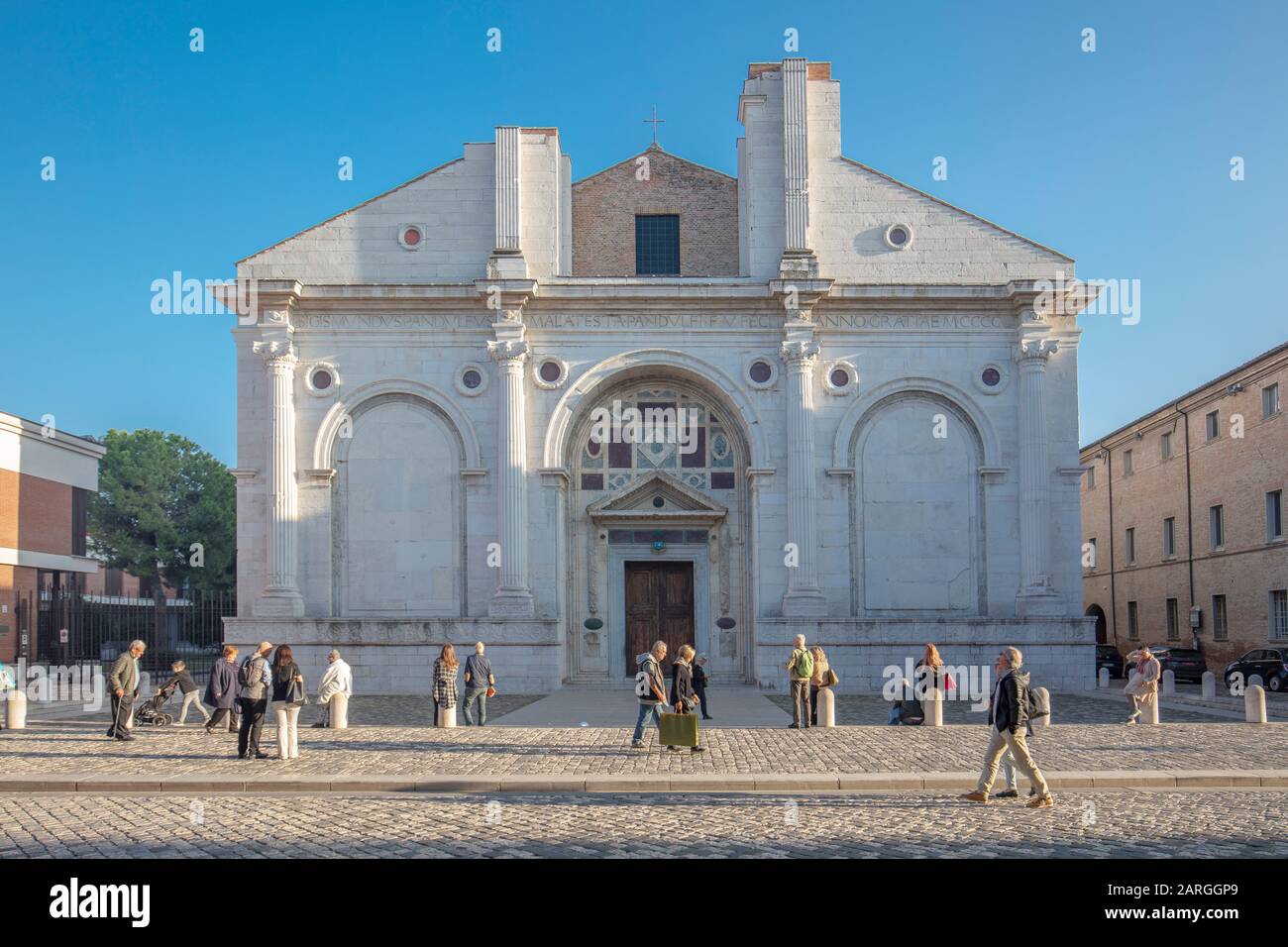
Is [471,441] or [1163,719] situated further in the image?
[471,441]

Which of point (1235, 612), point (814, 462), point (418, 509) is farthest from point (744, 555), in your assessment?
point (1235, 612)

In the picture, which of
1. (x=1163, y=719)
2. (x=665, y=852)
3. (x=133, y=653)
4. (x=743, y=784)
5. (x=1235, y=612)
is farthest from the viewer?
(x=1235, y=612)

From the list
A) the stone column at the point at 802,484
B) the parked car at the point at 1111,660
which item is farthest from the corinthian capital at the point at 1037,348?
the parked car at the point at 1111,660

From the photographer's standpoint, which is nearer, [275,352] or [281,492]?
[281,492]

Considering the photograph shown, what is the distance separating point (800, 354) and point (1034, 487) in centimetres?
666

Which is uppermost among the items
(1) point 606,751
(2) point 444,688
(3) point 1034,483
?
(3) point 1034,483

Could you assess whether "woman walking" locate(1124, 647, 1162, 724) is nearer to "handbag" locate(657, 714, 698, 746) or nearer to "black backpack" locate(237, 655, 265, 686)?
"handbag" locate(657, 714, 698, 746)

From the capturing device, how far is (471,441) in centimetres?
2939

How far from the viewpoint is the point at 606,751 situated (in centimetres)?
1711

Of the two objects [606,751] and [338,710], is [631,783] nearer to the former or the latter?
[606,751]

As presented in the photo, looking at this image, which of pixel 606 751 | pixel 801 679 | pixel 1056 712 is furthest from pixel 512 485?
pixel 1056 712

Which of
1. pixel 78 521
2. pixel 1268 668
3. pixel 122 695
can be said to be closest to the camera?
pixel 122 695
